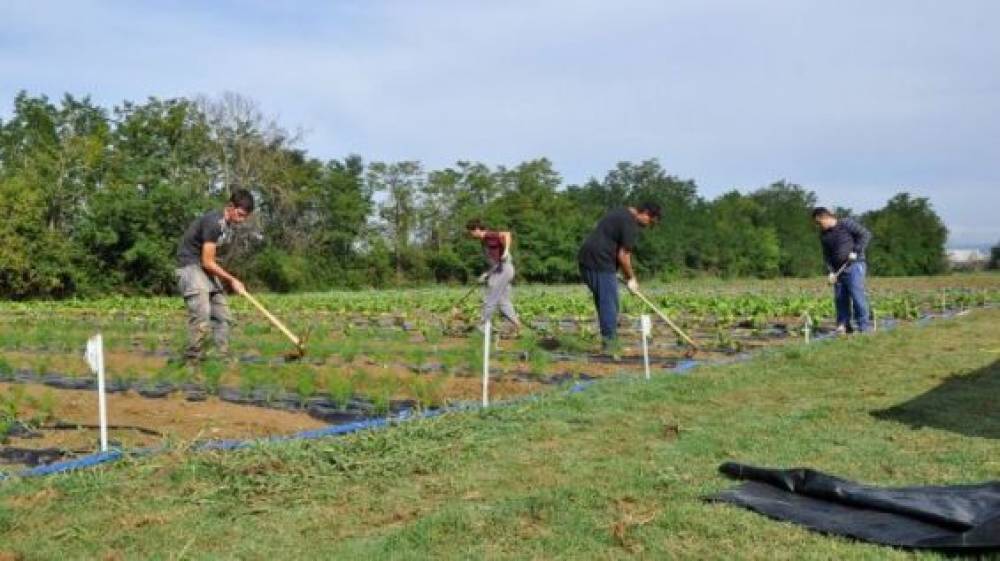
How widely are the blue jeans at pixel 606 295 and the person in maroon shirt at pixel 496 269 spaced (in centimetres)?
122

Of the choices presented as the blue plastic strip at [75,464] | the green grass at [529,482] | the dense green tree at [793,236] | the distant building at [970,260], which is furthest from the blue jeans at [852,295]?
the distant building at [970,260]

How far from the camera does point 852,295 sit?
993 centimetres

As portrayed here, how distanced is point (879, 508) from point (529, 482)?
1416 millimetres

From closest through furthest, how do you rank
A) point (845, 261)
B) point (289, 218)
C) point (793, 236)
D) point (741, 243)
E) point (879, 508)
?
point (879, 508)
point (845, 261)
point (289, 218)
point (741, 243)
point (793, 236)

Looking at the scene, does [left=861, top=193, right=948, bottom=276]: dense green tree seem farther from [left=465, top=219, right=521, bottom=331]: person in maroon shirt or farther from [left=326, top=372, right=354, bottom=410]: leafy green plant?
[left=326, top=372, right=354, bottom=410]: leafy green plant

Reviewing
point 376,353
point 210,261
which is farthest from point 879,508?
point 376,353

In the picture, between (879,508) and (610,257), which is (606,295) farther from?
(879,508)

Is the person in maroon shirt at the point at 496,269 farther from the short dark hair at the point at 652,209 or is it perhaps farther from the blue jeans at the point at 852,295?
the blue jeans at the point at 852,295

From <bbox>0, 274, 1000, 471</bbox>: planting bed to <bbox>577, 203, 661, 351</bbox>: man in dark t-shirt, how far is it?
0.49m

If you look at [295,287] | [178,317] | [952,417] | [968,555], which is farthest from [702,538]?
[295,287]

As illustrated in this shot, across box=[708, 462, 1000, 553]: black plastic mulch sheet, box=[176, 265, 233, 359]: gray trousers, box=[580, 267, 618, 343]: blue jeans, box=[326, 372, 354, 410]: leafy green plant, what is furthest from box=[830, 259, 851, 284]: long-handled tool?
box=[708, 462, 1000, 553]: black plastic mulch sheet

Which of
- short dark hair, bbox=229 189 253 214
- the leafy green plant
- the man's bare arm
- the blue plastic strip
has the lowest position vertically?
the blue plastic strip

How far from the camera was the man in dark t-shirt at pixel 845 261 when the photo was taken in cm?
985

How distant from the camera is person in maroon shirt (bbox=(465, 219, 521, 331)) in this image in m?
9.68
